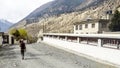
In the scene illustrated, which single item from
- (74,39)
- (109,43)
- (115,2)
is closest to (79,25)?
(74,39)

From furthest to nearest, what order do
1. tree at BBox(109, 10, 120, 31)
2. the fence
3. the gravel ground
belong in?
tree at BBox(109, 10, 120, 31) → the fence → the gravel ground

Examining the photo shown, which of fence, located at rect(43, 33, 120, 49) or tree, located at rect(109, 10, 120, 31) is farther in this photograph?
tree, located at rect(109, 10, 120, 31)

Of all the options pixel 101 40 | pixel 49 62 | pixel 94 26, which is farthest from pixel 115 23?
pixel 49 62

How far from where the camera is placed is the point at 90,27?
73375mm

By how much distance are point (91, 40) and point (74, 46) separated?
25.7 feet

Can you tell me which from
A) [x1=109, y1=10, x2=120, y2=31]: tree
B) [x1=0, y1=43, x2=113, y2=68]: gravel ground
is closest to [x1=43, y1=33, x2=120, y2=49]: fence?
[x1=0, y1=43, x2=113, y2=68]: gravel ground

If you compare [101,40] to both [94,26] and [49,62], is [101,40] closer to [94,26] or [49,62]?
[49,62]

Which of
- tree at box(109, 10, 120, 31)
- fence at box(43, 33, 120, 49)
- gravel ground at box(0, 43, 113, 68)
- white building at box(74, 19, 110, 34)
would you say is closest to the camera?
gravel ground at box(0, 43, 113, 68)

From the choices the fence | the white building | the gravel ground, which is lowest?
the gravel ground

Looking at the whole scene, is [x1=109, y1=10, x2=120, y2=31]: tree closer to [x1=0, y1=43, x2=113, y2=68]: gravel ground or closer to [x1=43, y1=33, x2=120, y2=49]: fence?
[x1=43, y1=33, x2=120, y2=49]: fence

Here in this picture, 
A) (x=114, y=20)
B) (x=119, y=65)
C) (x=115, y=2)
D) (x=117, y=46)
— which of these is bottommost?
(x=119, y=65)

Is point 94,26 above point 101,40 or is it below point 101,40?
above

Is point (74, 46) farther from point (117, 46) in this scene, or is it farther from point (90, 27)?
point (90, 27)

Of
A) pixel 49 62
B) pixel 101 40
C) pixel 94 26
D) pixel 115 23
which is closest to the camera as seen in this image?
pixel 49 62
